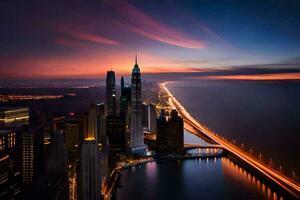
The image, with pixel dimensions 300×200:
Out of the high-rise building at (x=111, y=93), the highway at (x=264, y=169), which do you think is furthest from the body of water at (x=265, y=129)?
the high-rise building at (x=111, y=93)

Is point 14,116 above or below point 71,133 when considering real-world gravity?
above

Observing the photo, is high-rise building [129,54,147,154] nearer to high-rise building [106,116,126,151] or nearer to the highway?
high-rise building [106,116,126,151]

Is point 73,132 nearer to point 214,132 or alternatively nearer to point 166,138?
point 166,138

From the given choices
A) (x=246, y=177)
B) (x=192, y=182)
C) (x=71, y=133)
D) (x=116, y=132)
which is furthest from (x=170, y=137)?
(x=71, y=133)

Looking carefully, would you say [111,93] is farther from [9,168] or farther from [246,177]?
[9,168]

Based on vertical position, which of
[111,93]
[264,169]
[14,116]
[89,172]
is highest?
[111,93]

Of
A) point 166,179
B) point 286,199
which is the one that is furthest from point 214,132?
point 286,199

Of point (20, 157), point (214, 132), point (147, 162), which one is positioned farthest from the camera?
point (214, 132)
